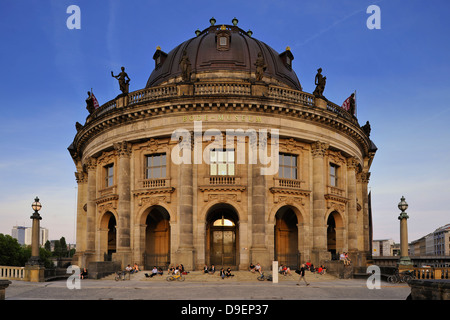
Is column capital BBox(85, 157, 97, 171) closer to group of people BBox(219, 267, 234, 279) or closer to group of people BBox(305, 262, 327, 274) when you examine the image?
group of people BBox(219, 267, 234, 279)

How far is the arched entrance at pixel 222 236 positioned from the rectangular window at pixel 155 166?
16.3ft

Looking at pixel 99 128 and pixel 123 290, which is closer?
pixel 123 290

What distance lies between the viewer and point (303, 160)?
37500mm

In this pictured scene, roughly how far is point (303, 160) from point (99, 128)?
17.2 m

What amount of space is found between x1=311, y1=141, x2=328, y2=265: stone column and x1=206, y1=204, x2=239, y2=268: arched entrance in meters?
6.09

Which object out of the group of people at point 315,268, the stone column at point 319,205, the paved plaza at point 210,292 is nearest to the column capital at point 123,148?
the paved plaza at point 210,292

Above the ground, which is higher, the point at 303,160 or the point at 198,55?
the point at 198,55

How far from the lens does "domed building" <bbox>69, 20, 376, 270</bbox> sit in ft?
114

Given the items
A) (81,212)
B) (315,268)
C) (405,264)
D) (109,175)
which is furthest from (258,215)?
(81,212)

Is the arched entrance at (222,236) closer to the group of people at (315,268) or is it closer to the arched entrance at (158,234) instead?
the arched entrance at (158,234)

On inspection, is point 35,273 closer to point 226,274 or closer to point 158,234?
point 158,234

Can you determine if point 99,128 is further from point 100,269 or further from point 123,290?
point 123,290
